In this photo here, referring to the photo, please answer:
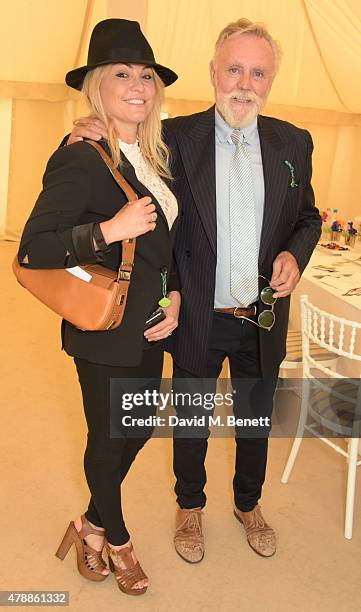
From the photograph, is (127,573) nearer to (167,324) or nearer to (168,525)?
(168,525)

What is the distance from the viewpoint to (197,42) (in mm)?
6312

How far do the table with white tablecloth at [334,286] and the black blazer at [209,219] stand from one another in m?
0.92

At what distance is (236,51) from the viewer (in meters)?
2.18

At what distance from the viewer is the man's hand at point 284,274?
7.50ft

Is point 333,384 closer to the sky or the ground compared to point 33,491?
closer to the sky

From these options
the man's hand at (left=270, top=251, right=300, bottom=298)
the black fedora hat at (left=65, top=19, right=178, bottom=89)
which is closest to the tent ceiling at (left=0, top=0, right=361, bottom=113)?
the man's hand at (left=270, top=251, right=300, bottom=298)

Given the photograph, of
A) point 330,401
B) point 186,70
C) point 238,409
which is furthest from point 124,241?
point 186,70

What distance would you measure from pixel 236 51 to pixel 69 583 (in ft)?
6.17

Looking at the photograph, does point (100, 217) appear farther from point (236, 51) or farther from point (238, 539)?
point (238, 539)

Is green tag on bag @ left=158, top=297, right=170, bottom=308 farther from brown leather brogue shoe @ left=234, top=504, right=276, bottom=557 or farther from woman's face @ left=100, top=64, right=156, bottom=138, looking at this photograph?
brown leather brogue shoe @ left=234, top=504, right=276, bottom=557

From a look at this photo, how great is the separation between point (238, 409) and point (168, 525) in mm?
609

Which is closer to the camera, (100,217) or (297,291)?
(100,217)

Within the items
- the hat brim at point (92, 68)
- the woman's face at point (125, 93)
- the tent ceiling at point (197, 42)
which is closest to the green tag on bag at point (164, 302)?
the woman's face at point (125, 93)

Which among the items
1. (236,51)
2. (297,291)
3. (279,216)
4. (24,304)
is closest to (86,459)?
(279,216)
